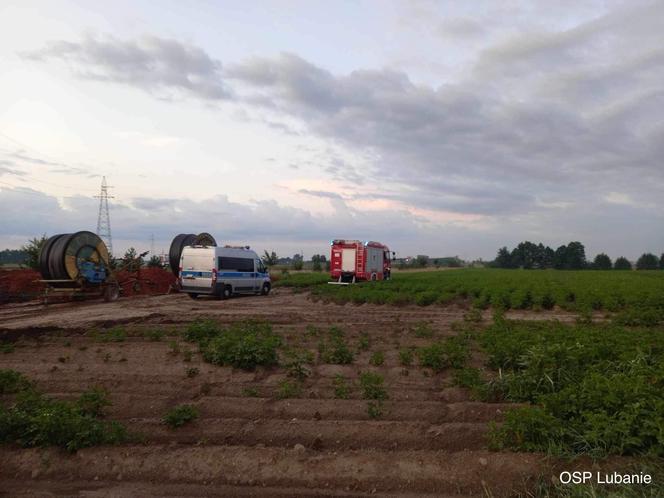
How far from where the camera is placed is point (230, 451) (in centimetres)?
572

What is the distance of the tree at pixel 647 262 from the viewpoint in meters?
107

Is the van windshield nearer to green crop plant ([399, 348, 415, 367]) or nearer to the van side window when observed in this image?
the van side window

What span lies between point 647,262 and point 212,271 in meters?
107

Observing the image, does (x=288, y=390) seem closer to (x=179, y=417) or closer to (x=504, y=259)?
(x=179, y=417)

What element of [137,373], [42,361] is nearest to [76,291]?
[42,361]

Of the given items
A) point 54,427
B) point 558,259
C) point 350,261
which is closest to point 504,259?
point 558,259

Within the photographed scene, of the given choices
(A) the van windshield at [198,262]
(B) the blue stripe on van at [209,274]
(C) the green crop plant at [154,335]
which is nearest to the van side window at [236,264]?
(B) the blue stripe on van at [209,274]

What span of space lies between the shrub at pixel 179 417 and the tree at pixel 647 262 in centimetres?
11770

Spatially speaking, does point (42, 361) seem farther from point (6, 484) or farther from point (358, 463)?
point (358, 463)

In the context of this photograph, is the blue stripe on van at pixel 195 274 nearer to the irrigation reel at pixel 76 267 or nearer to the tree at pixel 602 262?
the irrigation reel at pixel 76 267

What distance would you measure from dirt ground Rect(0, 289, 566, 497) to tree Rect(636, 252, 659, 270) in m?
115

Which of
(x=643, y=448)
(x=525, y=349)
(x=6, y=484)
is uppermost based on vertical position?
(x=525, y=349)

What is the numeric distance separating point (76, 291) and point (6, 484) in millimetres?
20192

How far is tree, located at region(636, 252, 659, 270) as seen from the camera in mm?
107331
